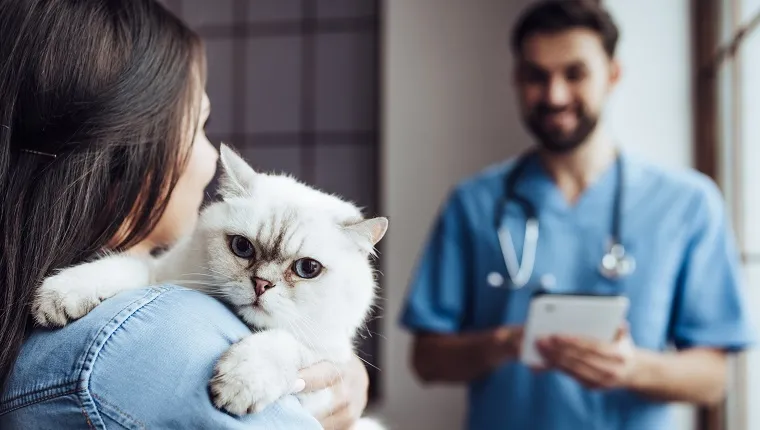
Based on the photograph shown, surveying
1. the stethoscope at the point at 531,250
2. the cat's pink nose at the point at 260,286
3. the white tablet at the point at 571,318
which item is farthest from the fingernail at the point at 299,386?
the stethoscope at the point at 531,250

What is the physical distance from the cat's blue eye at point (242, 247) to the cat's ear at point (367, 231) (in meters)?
0.12

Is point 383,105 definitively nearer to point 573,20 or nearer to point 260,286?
point 573,20

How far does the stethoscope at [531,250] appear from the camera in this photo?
1772 millimetres

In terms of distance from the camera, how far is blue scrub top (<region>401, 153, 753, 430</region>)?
1760 millimetres

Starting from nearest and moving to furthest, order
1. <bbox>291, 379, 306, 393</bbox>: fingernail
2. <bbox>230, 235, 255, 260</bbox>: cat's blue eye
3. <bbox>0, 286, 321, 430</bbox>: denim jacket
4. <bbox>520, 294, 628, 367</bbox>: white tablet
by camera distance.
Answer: <bbox>0, 286, 321, 430</bbox>: denim jacket, <bbox>291, 379, 306, 393</bbox>: fingernail, <bbox>230, 235, 255, 260</bbox>: cat's blue eye, <bbox>520, 294, 628, 367</bbox>: white tablet

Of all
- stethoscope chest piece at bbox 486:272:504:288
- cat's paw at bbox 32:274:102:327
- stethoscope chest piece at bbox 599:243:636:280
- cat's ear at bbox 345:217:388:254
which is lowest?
stethoscope chest piece at bbox 486:272:504:288

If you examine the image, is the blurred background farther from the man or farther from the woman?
the woman

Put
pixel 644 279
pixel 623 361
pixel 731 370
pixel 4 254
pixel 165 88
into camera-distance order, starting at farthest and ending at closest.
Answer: pixel 731 370, pixel 644 279, pixel 623 361, pixel 165 88, pixel 4 254

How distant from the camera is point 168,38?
0.88m

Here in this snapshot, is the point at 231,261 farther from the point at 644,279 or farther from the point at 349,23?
the point at 349,23

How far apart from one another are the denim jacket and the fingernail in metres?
0.04

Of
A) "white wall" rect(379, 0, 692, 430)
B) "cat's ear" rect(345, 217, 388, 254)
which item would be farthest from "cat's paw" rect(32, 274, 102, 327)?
"white wall" rect(379, 0, 692, 430)

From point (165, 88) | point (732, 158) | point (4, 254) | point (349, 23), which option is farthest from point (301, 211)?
point (349, 23)

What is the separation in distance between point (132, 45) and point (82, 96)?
0.10m
